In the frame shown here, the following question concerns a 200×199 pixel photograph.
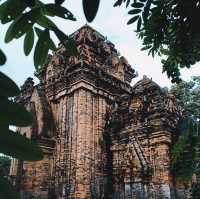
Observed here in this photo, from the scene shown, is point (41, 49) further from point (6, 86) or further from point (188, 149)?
point (188, 149)

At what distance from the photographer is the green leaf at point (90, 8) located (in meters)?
1.08

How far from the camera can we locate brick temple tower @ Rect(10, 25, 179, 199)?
9.08 meters

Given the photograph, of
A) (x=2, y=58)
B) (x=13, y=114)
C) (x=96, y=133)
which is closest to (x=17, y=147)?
(x=13, y=114)

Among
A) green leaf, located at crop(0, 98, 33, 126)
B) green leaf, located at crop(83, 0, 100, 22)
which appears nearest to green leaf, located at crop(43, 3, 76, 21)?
green leaf, located at crop(83, 0, 100, 22)

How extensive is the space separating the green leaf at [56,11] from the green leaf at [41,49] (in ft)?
0.28

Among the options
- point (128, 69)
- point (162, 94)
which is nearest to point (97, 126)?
point (162, 94)

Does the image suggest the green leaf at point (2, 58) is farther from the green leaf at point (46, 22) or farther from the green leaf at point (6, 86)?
the green leaf at point (46, 22)

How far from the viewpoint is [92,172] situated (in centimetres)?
952

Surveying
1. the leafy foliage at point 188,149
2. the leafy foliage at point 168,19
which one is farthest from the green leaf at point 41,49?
the leafy foliage at point 188,149

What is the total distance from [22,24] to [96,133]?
9.15m

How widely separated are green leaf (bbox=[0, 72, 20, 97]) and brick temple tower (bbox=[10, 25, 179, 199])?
807 centimetres

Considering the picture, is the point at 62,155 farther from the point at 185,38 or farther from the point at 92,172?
the point at 185,38

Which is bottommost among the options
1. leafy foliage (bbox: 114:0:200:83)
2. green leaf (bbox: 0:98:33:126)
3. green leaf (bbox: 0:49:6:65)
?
green leaf (bbox: 0:98:33:126)

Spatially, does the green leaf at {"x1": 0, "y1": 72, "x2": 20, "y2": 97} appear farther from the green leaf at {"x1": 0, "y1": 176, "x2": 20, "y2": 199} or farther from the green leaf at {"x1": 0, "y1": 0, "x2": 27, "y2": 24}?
the green leaf at {"x1": 0, "y1": 0, "x2": 27, "y2": 24}
